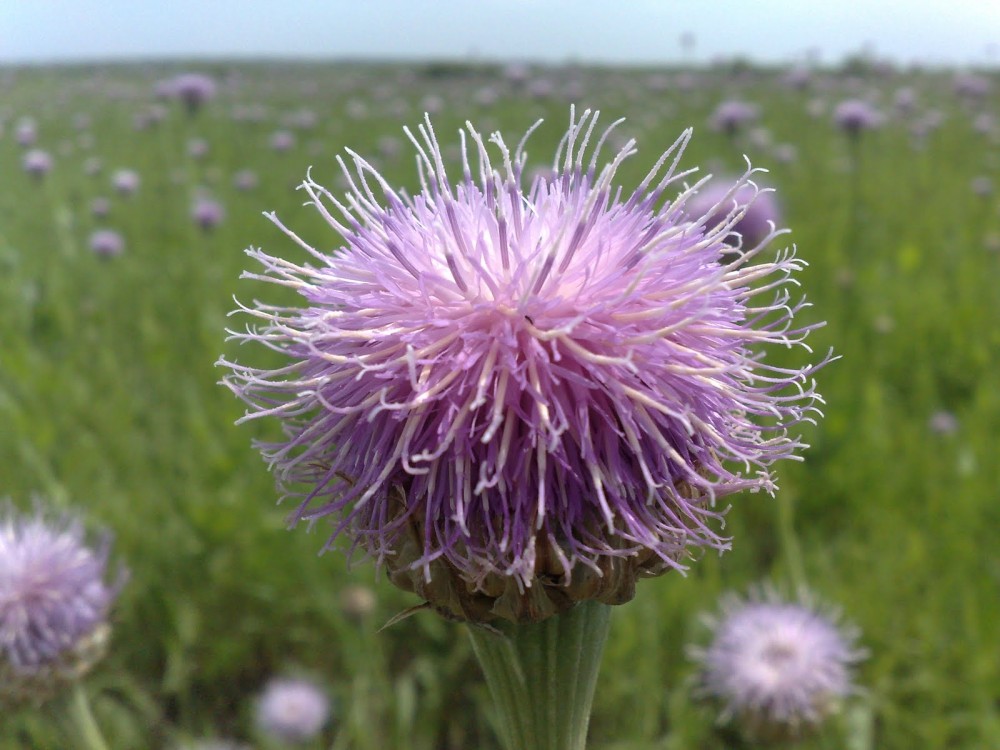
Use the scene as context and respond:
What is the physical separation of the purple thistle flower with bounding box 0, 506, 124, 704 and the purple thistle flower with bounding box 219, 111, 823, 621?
1.59m

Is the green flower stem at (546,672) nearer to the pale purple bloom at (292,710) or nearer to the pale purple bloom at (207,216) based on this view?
the pale purple bloom at (292,710)

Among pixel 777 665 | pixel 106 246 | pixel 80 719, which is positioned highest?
pixel 106 246

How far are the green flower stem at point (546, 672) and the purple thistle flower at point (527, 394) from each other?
0.29 feet

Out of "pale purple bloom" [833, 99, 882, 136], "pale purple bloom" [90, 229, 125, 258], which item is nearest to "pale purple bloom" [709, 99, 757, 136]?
"pale purple bloom" [833, 99, 882, 136]

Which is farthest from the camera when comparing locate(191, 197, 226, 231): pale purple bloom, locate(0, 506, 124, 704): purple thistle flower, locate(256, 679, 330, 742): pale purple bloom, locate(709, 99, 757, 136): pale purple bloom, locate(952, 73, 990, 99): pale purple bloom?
locate(952, 73, 990, 99): pale purple bloom

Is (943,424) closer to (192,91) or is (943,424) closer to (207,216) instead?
(207,216)

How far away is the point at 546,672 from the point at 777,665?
1922 mm

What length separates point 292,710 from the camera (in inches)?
131

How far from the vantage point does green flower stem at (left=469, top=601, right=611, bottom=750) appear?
1326 mm

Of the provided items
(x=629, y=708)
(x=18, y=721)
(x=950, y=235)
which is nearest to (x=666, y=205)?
(x=629, y=708)

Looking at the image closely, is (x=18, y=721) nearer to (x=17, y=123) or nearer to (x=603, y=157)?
(x=603, y=157)

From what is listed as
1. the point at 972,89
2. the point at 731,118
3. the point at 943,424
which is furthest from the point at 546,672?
the point at 972,89

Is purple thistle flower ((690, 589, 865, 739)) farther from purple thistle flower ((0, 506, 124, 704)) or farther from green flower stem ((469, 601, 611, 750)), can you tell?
purple thistle flower ((0, 506, 124, 704))

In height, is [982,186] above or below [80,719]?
above
